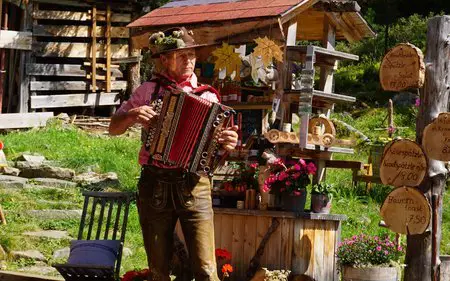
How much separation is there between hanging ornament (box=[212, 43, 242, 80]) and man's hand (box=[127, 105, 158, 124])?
2836mm

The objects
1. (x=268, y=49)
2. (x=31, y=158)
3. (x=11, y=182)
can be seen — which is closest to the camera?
(x=268, y=49)

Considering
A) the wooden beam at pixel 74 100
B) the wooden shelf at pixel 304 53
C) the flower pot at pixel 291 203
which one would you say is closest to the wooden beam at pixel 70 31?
the wooden beam at pixel 74 100

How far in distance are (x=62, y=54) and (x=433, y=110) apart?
1357 centimetres

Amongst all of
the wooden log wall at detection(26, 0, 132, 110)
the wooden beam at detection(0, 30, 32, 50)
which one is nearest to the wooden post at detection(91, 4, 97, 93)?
the wooden log wall at detection(26, 0, 132, 110)

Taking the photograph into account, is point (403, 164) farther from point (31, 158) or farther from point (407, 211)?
point (31, 158)

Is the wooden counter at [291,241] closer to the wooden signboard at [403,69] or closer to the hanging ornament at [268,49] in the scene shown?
the hanging ornament at [268,49]

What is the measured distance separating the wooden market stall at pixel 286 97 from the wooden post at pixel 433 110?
1.56 m

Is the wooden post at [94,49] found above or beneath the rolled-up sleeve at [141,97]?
above

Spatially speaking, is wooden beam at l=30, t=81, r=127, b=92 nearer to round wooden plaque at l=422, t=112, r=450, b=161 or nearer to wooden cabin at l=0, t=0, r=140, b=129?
wooden cabin at l=0, t=0, r=140, b=129

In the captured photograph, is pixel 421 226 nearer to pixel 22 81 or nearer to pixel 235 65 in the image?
pixel 235 65

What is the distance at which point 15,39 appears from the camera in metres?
19.2

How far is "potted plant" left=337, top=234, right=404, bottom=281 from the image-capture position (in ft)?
26.5

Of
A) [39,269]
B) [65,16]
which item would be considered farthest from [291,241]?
[65,16]

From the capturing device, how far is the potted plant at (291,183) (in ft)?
29.0
